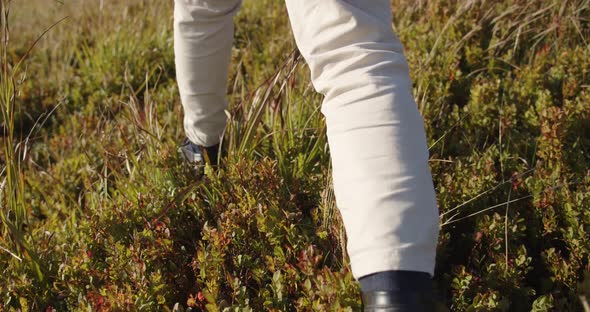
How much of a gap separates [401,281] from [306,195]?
0.94 metres

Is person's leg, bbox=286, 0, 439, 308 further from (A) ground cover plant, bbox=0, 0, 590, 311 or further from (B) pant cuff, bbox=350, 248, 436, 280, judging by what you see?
(A) ground cover plant, bbox=0, 0, 590, 311

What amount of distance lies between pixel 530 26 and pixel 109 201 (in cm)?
227

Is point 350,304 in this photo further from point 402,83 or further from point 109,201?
point 109,201

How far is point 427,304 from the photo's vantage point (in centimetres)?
136

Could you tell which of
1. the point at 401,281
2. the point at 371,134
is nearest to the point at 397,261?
the point at 401,281

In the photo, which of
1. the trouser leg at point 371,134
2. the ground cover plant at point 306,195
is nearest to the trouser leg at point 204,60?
the ground cover plant at point 306,195

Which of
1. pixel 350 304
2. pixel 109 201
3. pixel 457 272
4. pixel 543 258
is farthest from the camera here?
pixel 109 201

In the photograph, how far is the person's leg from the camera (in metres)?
1.38

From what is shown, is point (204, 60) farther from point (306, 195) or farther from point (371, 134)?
point (371, 134)

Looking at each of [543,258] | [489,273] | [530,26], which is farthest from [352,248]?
[530,26]

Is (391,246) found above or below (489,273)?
above

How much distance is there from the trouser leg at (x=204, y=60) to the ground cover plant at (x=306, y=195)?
0.36 feet

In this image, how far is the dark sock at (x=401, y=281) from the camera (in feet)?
4.43

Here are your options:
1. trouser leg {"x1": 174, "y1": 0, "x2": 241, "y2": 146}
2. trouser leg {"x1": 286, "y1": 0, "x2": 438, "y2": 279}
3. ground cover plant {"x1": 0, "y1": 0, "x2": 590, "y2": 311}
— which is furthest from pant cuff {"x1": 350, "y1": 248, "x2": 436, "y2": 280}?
trouser leg {"x1": 174, "y1": 0, "x2": 241, "y2": 146}
